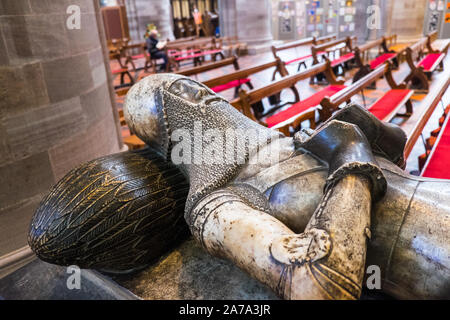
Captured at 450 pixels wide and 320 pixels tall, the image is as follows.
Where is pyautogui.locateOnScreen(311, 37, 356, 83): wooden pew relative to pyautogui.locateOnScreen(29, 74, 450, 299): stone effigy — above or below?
below

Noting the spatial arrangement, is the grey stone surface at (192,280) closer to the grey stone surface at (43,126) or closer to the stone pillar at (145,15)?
the grey stone surface at (43,126)

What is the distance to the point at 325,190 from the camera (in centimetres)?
124

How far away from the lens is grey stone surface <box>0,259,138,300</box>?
1.82m

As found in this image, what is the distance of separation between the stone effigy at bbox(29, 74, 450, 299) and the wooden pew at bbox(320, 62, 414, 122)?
7.42 feet

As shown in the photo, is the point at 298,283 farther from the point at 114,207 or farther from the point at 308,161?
the point at 114,207

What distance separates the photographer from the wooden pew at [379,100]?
12.4ft

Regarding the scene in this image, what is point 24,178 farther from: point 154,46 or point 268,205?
point 154,46

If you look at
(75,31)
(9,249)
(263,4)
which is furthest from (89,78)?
(263,4)

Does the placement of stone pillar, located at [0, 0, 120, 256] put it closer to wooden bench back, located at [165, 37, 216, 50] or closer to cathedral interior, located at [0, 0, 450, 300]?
cathedral interior, located at [0, 0, 450, 300]

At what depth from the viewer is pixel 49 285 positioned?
218 centimetres

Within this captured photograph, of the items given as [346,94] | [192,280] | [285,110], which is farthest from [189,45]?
[192,280]

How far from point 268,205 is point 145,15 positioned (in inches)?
537

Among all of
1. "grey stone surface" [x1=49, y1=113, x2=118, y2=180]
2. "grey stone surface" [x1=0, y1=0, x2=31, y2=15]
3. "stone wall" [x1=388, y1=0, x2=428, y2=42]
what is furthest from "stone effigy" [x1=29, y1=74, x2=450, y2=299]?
"stone wall" [x1=388, y1=0, x2=428, y2=42]
